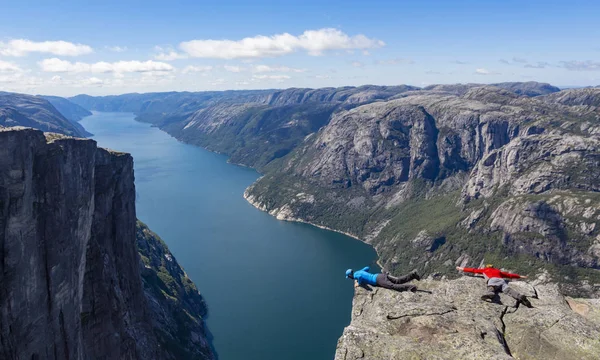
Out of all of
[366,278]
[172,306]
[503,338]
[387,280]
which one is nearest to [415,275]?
[387,280]

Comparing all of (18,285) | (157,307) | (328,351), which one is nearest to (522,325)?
(18,285)

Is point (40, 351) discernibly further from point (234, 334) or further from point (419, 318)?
point (234, 334)

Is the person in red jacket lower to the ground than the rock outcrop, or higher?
higher

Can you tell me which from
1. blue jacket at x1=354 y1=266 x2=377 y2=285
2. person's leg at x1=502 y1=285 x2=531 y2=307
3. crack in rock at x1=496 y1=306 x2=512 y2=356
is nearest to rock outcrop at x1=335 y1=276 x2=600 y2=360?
crack in rock at x1=496 y1=306 x2=512 y2=356

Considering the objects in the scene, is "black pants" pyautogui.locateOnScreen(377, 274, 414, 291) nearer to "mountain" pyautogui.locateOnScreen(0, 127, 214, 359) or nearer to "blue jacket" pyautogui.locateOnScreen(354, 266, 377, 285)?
"blue jacket" pyautogui.locateOnScreen(354, 266, 377, 285)

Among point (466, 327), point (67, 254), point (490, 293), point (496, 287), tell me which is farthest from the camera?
point (67, 254)

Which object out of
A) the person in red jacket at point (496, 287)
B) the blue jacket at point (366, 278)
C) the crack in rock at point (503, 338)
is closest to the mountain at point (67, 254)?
the blue jacket at point (366, 278)

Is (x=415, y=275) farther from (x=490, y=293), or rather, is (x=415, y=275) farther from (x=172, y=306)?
(x=172, y=306)
